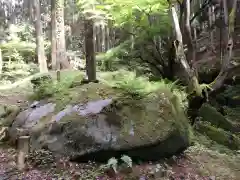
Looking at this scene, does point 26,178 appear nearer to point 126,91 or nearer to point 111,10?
point 126,91

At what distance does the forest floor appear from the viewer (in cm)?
514

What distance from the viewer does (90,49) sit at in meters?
7.05

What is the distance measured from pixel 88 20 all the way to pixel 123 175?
3.91 meters

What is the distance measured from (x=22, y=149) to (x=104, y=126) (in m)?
1.72

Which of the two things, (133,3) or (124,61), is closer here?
(133,3)

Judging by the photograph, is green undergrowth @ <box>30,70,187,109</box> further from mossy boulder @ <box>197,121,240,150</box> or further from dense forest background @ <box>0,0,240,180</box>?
mossy boulder @ <box>197,121,240,150</box>

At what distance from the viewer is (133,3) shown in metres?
9.32

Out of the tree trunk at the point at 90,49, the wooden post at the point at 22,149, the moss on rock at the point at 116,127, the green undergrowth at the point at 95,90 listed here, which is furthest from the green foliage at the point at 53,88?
the wooden post at the point at 22,149

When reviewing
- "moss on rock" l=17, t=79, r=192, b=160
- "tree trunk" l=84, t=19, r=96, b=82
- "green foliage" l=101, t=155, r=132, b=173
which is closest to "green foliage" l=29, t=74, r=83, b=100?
"moss on rock" l=17, t=79, r=192, b=160

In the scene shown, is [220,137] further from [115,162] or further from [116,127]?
[115,162]

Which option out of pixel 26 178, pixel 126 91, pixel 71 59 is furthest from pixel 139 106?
pixel 71 59

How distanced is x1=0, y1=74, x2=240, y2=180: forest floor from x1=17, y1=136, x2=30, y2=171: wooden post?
10cm

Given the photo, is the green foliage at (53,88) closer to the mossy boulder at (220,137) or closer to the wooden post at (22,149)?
the wooden post at (22,149)

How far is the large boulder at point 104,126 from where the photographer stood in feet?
18.4
